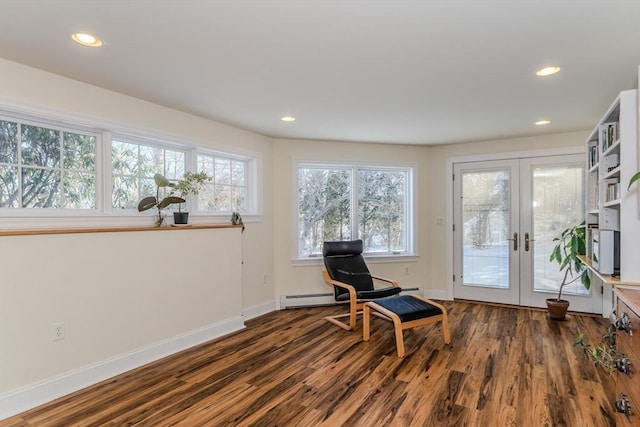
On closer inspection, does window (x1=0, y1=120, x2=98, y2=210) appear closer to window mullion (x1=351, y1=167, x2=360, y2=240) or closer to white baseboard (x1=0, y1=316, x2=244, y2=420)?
white baseboard (x1=0, y1=316, x2=244, y2=420)

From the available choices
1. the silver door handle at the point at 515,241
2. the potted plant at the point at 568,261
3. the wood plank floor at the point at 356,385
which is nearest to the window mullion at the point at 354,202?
the wood plank floor at the point at 356,385

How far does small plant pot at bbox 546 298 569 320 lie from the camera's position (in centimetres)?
414

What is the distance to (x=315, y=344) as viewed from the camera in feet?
11.4

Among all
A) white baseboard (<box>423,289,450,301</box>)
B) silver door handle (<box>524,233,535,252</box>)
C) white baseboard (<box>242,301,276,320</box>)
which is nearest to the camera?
white baseboard (<box>242,301,276,320</box>)

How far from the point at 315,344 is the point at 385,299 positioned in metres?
0.89

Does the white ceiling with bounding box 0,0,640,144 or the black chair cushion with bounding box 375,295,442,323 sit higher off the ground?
the white ceiling with bounding box 0,0,640,144

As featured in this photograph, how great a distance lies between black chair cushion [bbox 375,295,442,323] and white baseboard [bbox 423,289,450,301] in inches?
68.9

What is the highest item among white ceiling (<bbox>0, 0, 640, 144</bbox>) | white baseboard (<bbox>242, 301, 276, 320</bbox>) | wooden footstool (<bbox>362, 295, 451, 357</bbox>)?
white ceiling (<bbox>0, 0, 640, 144</bbox>)

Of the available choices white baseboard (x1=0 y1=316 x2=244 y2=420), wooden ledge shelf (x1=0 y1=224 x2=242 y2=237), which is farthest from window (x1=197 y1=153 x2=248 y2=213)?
white baseboard (x1=0 y1=316 x2=244 y2=420)

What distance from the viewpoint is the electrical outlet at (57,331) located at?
2461mm

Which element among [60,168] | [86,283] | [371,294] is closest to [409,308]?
[371,294]

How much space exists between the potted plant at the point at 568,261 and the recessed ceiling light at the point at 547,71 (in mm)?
2131

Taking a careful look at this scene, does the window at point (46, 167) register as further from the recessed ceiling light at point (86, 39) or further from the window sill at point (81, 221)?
the recessed ceiling light at point (86, 39)

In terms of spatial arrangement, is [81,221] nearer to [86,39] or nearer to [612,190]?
[86,39]
